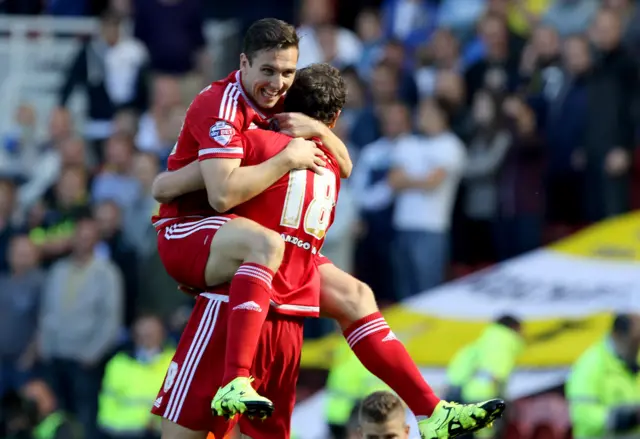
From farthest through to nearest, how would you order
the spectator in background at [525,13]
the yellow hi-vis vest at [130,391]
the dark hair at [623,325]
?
the spectator in background at [525,13] < the yellow hi-vis vest at [130,391] < the dark hair at [623,325]

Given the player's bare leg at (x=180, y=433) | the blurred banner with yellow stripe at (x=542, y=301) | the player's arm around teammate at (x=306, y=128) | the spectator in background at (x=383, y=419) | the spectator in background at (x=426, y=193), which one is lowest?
the player's bare leg at (x=180, y=433)

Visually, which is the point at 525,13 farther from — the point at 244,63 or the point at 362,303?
the point at 244,63

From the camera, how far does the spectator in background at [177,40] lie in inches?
611

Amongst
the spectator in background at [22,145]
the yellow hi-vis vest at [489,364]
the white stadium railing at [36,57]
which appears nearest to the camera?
the yellow hi-vis vest at [489,364]

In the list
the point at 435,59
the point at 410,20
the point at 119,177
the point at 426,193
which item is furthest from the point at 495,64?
the point at 119,177

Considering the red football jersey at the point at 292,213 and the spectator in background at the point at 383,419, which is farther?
the spectator in background at the point at 383,419

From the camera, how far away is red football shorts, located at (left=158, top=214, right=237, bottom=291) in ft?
22.1

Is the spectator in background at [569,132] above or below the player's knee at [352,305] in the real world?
above

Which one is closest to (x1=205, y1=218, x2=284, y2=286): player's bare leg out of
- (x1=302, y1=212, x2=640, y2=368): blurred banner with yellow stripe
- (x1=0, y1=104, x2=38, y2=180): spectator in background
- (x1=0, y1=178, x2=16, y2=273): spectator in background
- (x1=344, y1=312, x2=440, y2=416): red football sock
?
Answer: (x1=344, y1=312, x2=440, y2=416): red football sock

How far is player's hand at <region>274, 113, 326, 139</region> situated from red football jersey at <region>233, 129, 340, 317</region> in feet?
0.15

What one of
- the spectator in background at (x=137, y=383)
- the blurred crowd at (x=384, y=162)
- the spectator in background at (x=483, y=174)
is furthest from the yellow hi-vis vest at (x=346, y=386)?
the spectator in background at (x=483, y=174)

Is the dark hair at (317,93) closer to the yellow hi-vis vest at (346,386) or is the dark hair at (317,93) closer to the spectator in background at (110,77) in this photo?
Answer: the yellow hi-vis vest at (346,386)

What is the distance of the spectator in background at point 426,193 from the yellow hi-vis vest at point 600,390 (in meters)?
2.37

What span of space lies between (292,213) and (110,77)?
941 centimetres
